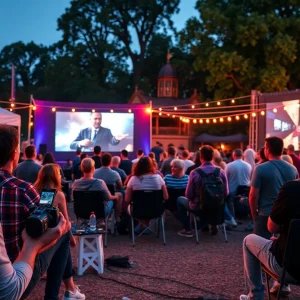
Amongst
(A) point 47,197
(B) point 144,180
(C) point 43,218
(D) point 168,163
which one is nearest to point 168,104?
(D) point 168,163

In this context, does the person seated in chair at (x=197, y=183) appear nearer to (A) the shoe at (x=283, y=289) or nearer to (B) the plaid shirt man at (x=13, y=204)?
(A) the shoe at (x=283, y=289)

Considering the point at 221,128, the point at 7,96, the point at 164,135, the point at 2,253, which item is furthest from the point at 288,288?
the point at 7,96

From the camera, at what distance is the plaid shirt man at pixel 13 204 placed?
2.06m

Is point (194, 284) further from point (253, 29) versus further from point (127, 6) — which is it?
point (127, 6)

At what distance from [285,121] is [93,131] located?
23.5 feet

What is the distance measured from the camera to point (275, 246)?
3.00 meters

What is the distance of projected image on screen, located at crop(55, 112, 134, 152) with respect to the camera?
53.8ft

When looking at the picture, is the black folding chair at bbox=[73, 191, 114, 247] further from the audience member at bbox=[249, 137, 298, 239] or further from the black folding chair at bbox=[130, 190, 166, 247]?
the audience member at bbox=[249, 137, 298, 239]

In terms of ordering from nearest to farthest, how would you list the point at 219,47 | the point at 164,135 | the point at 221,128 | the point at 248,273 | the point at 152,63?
1. the point at 248,273
2. the point at 219,47
3. the point at 221,128
4. the point at 164,135
5. the point at 152,63

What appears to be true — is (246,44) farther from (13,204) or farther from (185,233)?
(13,204)

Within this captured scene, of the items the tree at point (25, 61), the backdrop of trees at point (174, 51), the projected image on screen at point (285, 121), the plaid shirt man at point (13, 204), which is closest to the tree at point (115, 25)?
the backdrop of trees at point (174, 51)

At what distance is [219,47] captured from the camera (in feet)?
77.5

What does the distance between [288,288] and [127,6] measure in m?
38.0

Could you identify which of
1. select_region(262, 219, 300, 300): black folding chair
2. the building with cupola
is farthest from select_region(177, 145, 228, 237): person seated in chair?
the building with cupola
